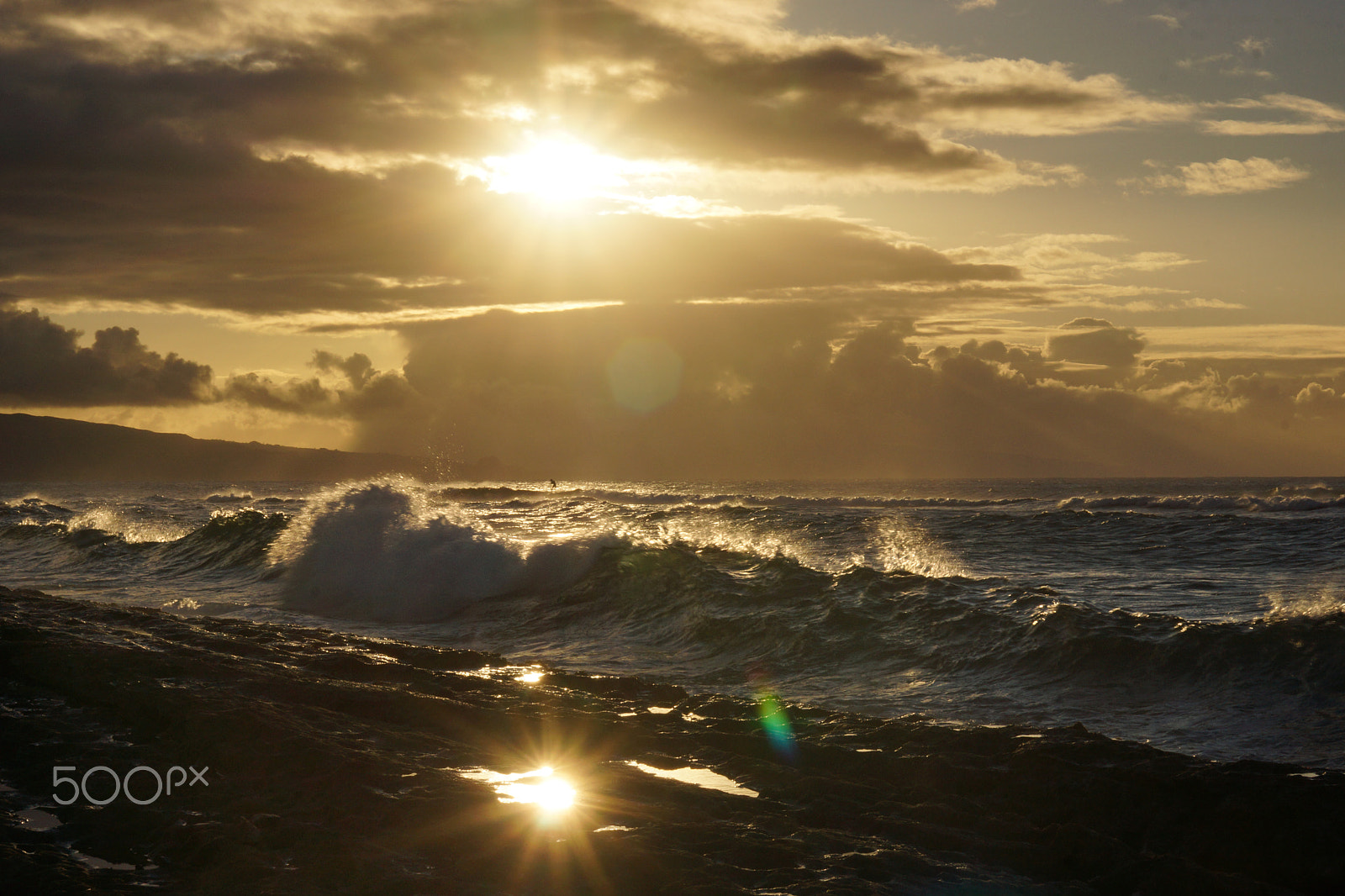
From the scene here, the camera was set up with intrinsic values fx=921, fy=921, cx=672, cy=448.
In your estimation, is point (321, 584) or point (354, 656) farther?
point (321, 584)

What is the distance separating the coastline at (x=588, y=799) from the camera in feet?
16.1

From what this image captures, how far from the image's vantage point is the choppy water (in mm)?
9453

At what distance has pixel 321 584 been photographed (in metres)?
18.5

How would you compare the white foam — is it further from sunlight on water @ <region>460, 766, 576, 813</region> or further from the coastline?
sunlight on water @ <region>460, 766, 576, 813</region>

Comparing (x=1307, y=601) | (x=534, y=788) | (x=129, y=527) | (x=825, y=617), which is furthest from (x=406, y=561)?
(x=129, y=527)

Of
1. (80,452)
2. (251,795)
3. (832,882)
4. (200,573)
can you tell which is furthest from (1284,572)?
(80,452)

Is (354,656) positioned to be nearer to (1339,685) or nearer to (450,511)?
(1339,685)

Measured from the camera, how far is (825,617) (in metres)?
12.9

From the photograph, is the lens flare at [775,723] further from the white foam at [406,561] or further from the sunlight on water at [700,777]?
the white foam at [406,561]

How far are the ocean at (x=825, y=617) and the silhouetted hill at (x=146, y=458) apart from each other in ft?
493

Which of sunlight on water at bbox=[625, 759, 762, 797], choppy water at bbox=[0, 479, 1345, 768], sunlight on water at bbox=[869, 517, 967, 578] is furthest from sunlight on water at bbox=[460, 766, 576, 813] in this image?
sunlight on water at bbox=[869, 517, 967, 578]

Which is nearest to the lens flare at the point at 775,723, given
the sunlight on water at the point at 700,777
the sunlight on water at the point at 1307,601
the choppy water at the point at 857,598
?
the choppy water at the point at 857,598

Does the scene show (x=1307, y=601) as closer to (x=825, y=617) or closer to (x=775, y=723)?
(x=825, y=617)

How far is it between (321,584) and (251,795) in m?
13.6
